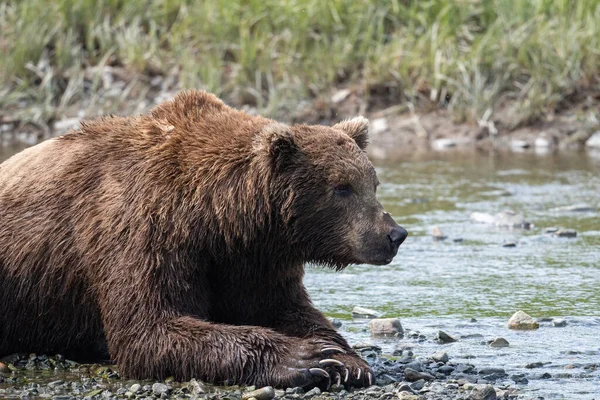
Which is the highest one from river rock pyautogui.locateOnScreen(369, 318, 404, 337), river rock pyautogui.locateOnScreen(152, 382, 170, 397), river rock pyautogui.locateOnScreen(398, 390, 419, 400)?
river rock pyautogui.locateOnScreen(369, 318, 404, 337)

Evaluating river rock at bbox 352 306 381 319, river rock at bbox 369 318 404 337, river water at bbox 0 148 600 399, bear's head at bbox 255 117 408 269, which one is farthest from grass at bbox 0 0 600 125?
bear's head at bbox 255 117 408 269

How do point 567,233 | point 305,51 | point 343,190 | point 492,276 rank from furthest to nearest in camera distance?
point 305,51 → point 567,233 → point 492,276 → point 343,190

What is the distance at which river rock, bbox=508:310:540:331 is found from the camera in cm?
719

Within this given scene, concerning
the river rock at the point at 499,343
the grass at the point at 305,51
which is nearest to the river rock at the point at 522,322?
the river rock at the point at 499,343

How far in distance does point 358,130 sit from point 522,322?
1.57 metres

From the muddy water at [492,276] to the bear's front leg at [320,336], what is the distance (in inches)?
24.3

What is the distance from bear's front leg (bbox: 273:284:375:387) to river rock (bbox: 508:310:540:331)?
4.39 feet

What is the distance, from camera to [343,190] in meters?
6.38

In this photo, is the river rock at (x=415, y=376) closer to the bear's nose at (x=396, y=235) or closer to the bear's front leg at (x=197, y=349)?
the bear's front leg at (x=197, y=349)

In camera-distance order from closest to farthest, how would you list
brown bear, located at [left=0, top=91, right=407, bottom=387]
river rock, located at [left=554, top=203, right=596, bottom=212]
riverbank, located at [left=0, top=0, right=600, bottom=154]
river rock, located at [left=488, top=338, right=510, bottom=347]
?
brown bear, located at [left=0, top=91, right=407, bottom=387], river rock, located at [left=488, top=338, right=510, bottom=347], river rock, located at [left=554, top=203, right=596, bottom=212], riverbank, located at [left=0, top=0, right=600, bottom=154]

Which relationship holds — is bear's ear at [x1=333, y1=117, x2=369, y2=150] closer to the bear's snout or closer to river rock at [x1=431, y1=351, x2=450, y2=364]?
the bear's snout

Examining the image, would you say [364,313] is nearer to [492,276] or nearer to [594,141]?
[492,276]

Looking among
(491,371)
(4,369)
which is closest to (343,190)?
(491,371)

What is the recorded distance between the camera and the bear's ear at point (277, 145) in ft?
20.5
